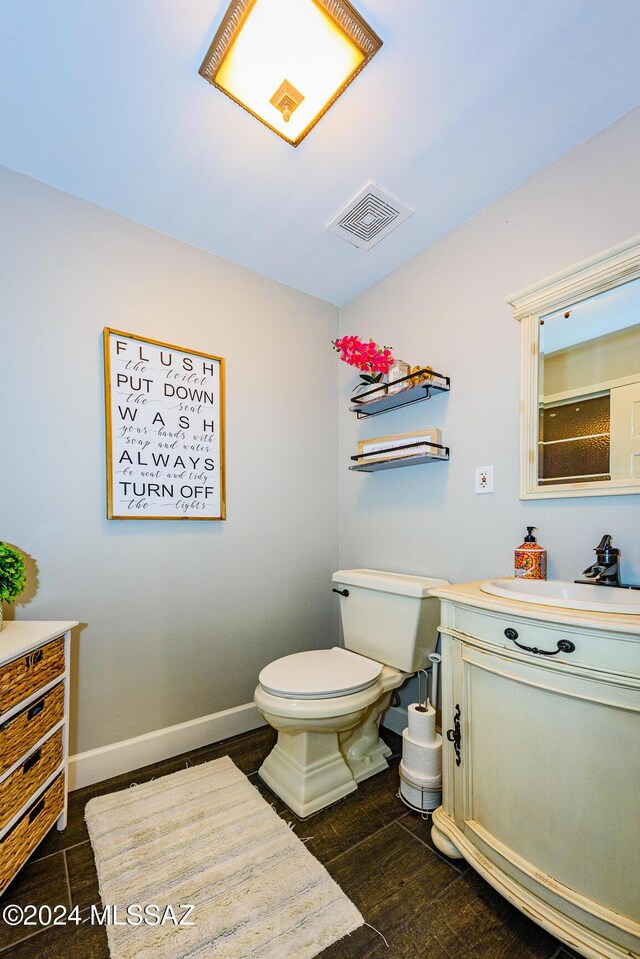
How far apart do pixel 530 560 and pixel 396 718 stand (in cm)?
105

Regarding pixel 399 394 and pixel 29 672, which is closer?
pixel 29 672

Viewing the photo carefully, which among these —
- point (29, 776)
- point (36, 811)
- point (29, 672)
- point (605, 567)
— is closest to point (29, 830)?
point (36, 811)

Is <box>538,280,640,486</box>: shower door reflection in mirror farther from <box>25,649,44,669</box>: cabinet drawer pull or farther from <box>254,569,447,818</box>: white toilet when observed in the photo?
<box>25,649,44,669</box>: cabinet drawer pull

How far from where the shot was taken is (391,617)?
65.4 inches

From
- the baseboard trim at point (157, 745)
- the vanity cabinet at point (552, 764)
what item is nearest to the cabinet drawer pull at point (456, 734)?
the vanity cabinet at point (552, 764)

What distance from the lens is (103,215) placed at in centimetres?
164

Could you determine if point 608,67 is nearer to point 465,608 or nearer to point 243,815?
point 465,608

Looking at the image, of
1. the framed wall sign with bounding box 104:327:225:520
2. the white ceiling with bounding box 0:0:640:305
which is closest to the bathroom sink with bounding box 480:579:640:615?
the framed wall sign with bounding box 104:327:225:520

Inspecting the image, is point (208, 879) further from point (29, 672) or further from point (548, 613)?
point (548, 613)

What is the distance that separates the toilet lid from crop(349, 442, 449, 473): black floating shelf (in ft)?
2.80

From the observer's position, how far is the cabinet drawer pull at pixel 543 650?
914mm

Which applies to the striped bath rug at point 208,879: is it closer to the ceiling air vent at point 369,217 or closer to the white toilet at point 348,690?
the white toilet at point 348,690

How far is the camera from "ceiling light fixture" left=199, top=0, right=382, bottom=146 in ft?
3.36

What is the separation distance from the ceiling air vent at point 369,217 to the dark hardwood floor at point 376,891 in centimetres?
226
